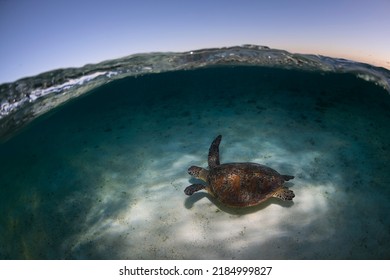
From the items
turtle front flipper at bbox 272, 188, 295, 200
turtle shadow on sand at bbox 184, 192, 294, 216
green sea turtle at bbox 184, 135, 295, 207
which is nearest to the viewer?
green sea turtle at bbox 184, 135, 295, 207

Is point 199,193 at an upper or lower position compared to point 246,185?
lower

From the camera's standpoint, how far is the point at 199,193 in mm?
5793

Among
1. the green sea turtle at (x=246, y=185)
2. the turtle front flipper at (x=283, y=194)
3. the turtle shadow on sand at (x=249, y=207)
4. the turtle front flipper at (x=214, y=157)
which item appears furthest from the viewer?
the turtle front flipper at (x=214, y=157)

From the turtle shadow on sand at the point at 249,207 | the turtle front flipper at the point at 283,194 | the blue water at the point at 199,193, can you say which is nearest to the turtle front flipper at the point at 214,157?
the blue water at the point at 199,193

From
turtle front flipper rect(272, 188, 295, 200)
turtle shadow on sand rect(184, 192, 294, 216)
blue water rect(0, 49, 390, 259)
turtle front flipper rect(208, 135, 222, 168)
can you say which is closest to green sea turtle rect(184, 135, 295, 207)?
turtle front flipper rect(272, 188, 295, 200)

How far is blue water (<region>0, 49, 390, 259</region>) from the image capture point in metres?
4.72

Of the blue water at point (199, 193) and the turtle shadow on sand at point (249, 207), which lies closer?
the blue water at point (199, 193)

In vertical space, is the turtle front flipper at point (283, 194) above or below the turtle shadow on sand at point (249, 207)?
above

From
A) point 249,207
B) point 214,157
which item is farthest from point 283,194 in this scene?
point 214,157

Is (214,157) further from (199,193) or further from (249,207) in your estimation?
(249,207)

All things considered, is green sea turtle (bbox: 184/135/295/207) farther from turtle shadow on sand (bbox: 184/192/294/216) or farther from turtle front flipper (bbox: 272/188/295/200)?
turtle shadow on sand (bbox: 184/192/294/216)

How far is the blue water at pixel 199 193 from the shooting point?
472 centimetres

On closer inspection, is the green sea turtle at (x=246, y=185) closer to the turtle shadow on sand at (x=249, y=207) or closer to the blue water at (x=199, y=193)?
the turtle shadow on sand at (x=249, y=207)
